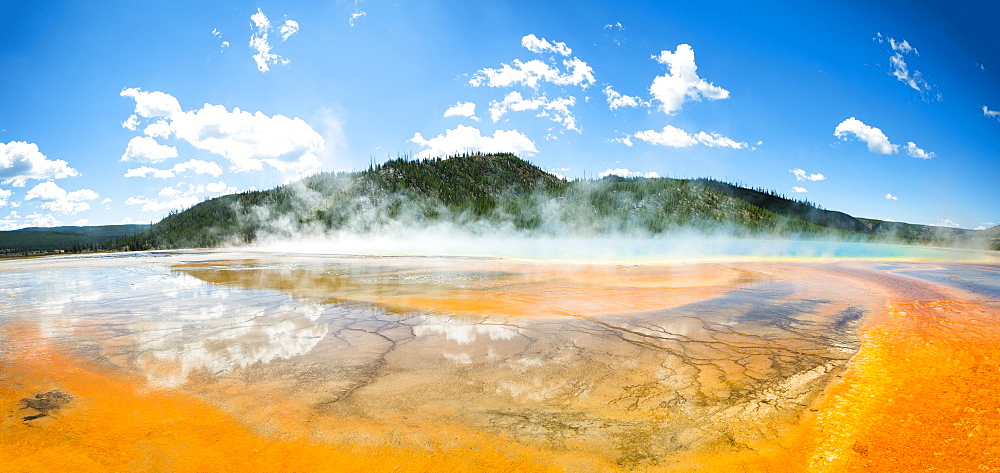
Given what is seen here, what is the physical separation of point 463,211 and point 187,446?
9645 cm

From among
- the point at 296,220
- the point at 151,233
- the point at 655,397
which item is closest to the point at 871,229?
the point at 296,220

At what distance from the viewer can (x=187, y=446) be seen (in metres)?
4.26

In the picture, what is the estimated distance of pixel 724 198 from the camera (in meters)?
117

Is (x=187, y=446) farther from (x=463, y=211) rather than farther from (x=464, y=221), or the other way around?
(x=463, y=211)

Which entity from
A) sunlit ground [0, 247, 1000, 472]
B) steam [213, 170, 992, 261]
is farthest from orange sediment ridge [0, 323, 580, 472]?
steam [213, 170, 992, 261]

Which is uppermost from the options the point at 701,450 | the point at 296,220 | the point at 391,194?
the point at 391,194

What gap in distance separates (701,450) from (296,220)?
348 feet

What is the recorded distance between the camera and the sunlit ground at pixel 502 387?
13.4 ft

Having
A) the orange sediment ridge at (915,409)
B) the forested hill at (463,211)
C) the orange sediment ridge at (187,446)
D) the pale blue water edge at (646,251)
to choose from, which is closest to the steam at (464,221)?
the forested hill at (463,211)

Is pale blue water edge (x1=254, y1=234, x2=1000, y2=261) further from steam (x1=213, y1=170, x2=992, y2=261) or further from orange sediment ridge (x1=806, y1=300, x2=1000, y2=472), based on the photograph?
orange sediment ridge (x1=806, y1=300, x2=1000, y2=472)

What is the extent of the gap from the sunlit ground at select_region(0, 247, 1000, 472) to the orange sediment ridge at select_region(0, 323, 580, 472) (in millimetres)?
21

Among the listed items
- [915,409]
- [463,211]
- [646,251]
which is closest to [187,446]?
[915,409]

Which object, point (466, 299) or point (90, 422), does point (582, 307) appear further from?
point (90, 422)

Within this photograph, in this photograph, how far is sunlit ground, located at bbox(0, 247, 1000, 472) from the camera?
13.4 ft
